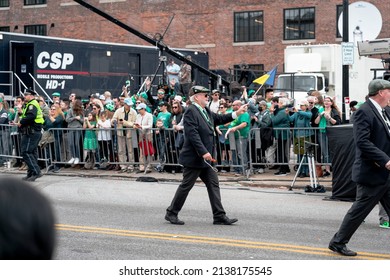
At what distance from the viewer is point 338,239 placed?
27.5 feet

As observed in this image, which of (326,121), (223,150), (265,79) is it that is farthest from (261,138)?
(265,79)

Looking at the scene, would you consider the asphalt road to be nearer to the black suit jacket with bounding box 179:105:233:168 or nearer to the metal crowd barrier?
the black suit jacket with bounding box 179:105:233:168

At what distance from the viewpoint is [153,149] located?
17781 mm

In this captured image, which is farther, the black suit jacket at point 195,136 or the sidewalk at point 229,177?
the sidewalk at point 229,177

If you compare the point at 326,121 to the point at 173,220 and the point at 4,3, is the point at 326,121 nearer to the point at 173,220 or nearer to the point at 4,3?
the point at 173,220

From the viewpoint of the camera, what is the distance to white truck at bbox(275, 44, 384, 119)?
27.5 metres

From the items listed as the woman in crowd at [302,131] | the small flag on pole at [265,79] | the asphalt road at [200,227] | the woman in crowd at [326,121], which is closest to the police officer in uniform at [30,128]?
the asphalt road at [200,227]

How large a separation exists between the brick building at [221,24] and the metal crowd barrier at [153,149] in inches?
880

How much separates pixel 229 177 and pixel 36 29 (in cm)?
3241

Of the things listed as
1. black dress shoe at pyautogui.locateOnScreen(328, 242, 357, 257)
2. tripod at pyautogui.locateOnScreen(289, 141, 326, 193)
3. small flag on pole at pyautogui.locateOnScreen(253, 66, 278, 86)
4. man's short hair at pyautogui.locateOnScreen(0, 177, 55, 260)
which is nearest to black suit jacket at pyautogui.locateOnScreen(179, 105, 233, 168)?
black dress shoe at pyautogui.locateOnScreen(328, 242, 357, 257)

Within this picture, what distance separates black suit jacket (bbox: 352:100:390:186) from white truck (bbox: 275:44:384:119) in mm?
18871

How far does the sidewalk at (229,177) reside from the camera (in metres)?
15.5

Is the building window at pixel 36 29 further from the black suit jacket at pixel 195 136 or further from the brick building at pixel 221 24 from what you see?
the black suit jacket at pixel 195 136

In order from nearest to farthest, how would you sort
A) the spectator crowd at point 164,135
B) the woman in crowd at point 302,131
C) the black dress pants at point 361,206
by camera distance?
the black dress pants at point 361,206, the woman in crowd at point 302,131, the spectator crowd at point 164,135
